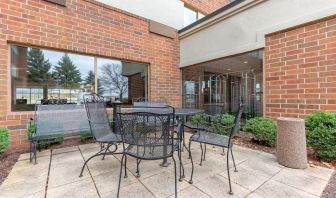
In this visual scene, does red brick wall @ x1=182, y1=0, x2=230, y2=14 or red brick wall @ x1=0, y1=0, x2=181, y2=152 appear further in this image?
red brick wall @ x1=182, y1=0, x2=230, y2=14

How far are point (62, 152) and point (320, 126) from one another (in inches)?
181

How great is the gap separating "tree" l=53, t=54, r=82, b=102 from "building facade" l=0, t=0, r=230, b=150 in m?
0.02

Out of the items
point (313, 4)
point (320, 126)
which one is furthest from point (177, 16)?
point (320, 126)

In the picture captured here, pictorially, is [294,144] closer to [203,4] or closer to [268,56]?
[268,56]

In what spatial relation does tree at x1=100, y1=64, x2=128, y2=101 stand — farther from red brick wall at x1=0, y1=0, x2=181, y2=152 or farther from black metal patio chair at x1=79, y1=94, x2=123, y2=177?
black metal patio chair at x1=79, y1=94, x2=123, y2=177

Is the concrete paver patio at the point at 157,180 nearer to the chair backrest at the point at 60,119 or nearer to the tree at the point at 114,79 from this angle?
the chair backrest at the point at 60,119

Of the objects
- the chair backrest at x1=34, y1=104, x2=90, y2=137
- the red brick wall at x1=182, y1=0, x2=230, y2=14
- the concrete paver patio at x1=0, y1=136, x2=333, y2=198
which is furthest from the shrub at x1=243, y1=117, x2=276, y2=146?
the red brick wall at x1=182, y1=0, x2=230, y2=14

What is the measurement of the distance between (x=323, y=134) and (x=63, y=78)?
17.0ft

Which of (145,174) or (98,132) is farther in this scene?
(98,132)

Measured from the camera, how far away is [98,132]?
9.31 ft

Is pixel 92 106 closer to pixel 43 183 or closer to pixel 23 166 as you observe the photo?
pixel 43 183

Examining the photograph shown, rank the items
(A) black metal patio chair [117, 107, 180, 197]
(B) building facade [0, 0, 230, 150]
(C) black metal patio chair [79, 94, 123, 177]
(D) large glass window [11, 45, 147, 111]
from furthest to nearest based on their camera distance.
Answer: (D) large glass window [11, 45, 147, 111] → (B) building facade [0, 0, 230, 150] → (C) black metal patio chair [79, 94, 123, 177] → (A) black metal patio chair [117, 107, 180, 197]

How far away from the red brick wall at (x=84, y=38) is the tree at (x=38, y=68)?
0.75 feet

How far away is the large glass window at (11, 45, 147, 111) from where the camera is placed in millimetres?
3744
